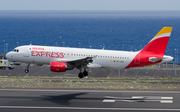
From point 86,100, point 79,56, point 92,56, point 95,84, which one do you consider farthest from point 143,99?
point 79,56

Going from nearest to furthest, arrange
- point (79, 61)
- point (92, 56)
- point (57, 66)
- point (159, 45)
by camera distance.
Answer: point (57, 66), point (79, 61), point (92, 56), point (159, 45)

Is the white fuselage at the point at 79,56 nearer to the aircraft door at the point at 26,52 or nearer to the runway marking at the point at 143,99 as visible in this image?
the aircraft door at the point at 26,52

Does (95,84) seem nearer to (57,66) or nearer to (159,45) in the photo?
(57,66)

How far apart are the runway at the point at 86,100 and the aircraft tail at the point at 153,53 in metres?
8.69

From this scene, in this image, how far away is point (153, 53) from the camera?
172 ft

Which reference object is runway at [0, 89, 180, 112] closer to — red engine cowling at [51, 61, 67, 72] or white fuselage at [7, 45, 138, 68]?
red engine cowling at [51, 61, 67, 72]

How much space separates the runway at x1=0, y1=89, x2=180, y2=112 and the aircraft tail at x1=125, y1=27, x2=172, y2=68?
869cm

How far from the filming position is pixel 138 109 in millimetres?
33062

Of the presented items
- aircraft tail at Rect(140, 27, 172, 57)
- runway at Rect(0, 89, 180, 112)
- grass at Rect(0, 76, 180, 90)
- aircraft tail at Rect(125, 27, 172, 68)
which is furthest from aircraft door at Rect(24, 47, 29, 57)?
aircraft tail at Rect(140, 27, 172, 57)

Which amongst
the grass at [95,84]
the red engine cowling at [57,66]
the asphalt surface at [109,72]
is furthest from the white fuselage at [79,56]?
the asphalt surface at [109,72]

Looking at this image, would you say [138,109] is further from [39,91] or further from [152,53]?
[152,53]

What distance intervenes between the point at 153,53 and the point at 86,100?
1970 cm

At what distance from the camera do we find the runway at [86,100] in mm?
33500

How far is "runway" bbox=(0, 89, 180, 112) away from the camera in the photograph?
110 ft
